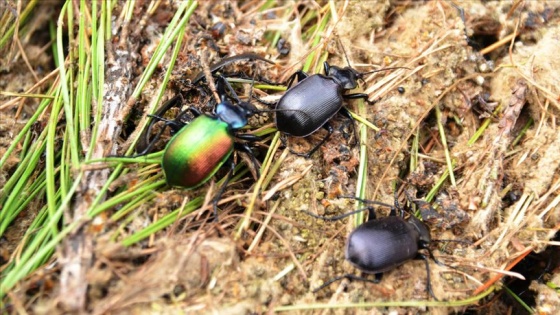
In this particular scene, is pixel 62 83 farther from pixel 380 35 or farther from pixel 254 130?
pixel 380 35

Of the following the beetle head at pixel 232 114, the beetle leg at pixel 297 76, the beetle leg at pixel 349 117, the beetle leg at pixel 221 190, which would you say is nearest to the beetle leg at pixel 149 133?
the beetle head at pixel 232 114

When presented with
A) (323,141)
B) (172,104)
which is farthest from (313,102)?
(172,104)

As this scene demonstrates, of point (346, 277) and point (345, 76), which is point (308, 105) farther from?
point (346, 277)

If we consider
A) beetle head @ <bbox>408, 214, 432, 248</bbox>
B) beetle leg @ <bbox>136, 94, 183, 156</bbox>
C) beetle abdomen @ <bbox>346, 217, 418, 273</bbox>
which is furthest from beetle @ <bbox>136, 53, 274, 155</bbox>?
beetle head @ <bbox>408, 214, 432, 248</bbox>

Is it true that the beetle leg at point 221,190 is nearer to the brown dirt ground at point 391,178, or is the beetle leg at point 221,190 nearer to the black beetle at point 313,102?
the brown dirt ground at point 391,178

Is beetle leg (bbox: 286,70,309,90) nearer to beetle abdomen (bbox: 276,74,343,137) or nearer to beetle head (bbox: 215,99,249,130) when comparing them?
beetle abdomen (bbox: 276,74,343,137)

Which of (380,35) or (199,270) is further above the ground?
(380,35)

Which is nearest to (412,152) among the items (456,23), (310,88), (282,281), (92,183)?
(310,88)
